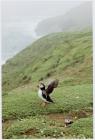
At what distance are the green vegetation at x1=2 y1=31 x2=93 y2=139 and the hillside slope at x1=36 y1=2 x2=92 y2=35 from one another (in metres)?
0.09

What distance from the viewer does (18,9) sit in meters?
5.81

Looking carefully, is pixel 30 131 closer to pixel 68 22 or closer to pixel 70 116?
pixel 70 116

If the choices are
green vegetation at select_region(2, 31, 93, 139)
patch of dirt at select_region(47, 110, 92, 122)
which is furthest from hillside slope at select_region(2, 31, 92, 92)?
patch of dirt at select_region(47, 110, 92, 122)

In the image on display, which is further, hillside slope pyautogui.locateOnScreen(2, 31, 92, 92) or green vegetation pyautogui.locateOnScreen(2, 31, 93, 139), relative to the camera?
hillside slope pyautogui.locateOnScreen(2, 31, 92, 92)

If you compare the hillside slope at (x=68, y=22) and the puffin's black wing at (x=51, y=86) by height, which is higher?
the hillside slope at (x=68, y=22)

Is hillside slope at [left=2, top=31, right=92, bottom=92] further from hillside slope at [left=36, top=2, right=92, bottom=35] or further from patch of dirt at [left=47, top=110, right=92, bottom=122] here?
patch of dirt at [left=47, top=110, right=92, bottom=122]

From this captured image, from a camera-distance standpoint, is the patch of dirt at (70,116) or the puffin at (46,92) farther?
the puffin at (46,92)

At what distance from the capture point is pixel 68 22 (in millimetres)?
5848

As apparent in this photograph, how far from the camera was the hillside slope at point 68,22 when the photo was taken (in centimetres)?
567

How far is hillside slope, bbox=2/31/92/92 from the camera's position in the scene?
5762mm

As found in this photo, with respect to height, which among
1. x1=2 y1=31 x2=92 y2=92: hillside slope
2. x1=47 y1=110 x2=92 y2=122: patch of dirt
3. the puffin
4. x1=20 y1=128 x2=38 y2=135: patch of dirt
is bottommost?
x1=20 y1=128 x2=38 y2=135: patch of dirt

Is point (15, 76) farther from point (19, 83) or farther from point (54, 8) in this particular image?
point (54, 8)

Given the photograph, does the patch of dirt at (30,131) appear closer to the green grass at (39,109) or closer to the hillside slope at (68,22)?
the green grass at (39,109)

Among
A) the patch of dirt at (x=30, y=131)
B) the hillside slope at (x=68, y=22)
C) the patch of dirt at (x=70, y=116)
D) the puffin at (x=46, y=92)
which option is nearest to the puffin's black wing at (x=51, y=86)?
the puffin at (x=46, y=92)
